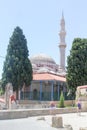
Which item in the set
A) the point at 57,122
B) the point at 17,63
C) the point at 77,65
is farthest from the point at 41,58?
the point at 57,122

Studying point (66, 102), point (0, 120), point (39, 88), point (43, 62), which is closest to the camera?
point (0, 120)

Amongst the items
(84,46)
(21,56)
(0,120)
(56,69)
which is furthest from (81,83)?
(0,120)

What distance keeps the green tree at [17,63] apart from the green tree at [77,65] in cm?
470

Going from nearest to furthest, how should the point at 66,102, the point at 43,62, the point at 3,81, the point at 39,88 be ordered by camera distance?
the point at 3,81, the point at 66,102, the point at 39,88, the point at 43,62

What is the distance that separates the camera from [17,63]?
36.2 meters

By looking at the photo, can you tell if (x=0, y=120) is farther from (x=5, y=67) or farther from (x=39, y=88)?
(x=39, y=88)

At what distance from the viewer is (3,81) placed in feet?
117

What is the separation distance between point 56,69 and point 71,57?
15.8 metres

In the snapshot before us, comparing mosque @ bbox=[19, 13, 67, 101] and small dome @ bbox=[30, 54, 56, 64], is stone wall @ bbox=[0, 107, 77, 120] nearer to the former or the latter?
mosque @ bbox=[19, 13, 67, 101]

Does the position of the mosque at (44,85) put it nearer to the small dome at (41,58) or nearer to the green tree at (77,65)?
the small dome at (41,58)

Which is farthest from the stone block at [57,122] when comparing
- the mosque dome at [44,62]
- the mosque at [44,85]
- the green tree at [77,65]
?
the mosque dome at [44,62]

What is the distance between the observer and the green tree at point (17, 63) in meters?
35.4

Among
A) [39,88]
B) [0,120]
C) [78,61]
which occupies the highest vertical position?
[78,61]

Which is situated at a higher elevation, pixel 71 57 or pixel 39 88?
pixel 71 57
